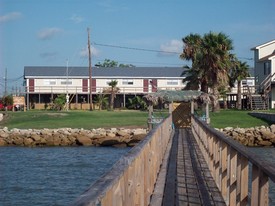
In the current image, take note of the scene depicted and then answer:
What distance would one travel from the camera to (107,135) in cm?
4022

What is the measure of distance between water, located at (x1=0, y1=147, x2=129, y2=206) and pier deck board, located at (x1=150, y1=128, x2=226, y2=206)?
2884mm

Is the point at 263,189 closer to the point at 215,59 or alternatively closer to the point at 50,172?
the point at 50,172

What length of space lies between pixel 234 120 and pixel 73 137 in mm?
14742

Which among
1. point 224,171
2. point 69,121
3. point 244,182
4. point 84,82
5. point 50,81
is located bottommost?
point 69,121

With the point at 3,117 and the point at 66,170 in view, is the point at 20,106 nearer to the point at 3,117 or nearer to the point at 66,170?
the point at 3,117

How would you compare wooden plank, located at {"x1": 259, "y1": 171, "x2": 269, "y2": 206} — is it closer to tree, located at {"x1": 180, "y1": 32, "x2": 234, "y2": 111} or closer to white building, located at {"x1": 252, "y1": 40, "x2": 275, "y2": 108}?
tree, located at {"x1": 180, "y1": 32, "x2": 234, "y2": 111}

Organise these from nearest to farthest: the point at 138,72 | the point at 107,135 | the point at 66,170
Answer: the point at 66,170 < the point at 107,135 < the point at 138,72

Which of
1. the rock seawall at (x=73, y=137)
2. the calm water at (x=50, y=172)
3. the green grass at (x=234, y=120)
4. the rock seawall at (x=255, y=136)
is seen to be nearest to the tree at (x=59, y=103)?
the green grass at (x=234, y=120)

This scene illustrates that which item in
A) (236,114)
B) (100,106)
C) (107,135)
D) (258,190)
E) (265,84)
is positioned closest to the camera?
(258,190)

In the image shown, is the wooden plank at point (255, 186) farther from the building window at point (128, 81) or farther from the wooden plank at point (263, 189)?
the building window at point (128, 81)

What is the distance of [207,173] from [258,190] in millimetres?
7873

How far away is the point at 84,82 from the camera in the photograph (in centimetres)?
7881

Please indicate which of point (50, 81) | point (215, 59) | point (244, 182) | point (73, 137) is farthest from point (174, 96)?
point (50, 81)

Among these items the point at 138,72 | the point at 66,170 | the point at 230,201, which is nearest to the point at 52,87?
the point at 138,72
